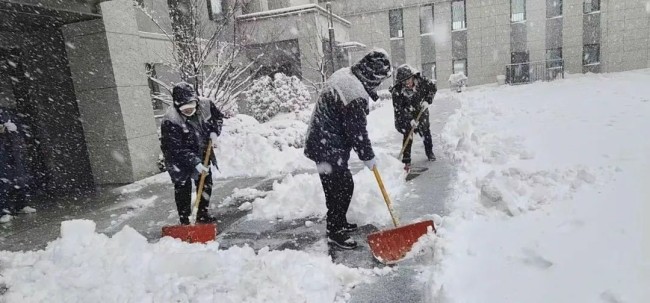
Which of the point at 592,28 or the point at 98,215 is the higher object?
the point at 592,28

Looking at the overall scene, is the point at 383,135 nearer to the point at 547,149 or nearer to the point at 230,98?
the point at 230,98

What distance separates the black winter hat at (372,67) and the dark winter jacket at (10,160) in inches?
227

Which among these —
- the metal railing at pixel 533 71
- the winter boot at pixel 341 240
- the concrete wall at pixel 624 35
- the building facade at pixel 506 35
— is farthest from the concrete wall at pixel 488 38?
the winter boot at pixel 341 240

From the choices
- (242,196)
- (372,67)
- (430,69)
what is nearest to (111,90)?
(242,196)

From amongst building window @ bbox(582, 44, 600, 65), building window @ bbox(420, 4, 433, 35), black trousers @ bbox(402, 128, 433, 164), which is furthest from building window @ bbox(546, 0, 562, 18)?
black trousers @ bbox(402, 128, 433, 164)

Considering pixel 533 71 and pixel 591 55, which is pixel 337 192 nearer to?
pixel 533 71

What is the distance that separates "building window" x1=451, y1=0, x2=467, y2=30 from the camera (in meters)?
25.2

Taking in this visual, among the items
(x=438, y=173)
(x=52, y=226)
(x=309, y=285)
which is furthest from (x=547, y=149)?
(x=52, y=226)

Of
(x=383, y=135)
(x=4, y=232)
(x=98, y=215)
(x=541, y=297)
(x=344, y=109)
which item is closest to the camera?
(x=541, y=297)

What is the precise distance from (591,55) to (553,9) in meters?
3.67

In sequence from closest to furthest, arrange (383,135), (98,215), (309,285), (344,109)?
(309,285)
(344,109)
(98,215)
(383,135)

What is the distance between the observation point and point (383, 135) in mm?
10086

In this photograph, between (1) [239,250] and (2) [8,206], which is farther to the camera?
(2) [8,206]

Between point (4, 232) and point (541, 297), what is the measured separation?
19.8ft
